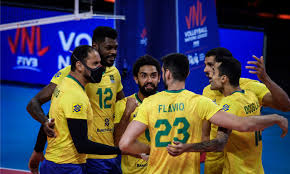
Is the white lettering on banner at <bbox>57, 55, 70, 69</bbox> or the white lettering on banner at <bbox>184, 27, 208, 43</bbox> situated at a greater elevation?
the white lettering on banner at <bbox>184, 27, 208, 43</bbox>

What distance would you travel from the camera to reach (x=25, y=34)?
1647 centimetres

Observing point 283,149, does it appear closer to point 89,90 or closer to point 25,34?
point 89,90

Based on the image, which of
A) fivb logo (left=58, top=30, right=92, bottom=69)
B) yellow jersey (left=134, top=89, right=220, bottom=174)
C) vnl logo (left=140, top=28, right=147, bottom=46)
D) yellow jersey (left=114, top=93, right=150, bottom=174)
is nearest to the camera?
yellow jersey (left=134, top=89, right=220, bottom=174)

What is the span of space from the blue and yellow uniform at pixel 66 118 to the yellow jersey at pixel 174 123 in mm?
679

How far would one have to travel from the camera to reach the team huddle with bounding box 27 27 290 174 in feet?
13.3

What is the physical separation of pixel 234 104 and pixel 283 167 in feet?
18.3

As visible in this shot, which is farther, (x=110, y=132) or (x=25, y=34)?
(x=25, y=34)

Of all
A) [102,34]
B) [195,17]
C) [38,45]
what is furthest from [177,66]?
[38,45]

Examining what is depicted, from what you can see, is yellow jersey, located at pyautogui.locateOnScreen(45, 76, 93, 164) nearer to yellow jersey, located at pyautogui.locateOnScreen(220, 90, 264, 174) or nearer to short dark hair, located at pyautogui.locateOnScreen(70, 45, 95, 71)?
short dark hair, located at pyautogui.locateOnScreen(70, 45, 95, 71)

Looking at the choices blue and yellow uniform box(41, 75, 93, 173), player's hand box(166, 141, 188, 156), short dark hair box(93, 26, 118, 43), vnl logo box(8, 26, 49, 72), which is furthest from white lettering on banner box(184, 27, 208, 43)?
vnl logo box(8, 26, 49, 72)

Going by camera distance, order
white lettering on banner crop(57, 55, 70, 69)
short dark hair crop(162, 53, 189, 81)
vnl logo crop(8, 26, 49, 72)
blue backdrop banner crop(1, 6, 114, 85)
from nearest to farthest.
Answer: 1. short dark hair crop(162, 53, 189, 81)
2. blue backdrop banner crop(1, 6, 114, 85)
3. white lettering on banner crop(57, 55, 70, 69)
4. vnl logo crop(8, 26, 49, 72)

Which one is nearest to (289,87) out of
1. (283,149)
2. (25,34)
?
(283,149)

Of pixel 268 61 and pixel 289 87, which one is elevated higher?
pixel 268 61

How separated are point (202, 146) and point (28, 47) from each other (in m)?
13.7
